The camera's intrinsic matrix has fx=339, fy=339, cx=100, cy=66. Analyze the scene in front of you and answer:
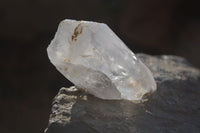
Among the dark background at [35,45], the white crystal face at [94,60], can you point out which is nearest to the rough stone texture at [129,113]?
the white crystal face at [94,60]

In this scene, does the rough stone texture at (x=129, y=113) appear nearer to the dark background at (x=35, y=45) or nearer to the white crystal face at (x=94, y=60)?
the white crystal face at (x=94, y=60)

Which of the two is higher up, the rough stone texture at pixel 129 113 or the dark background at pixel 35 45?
the rough stone texture at pixel 129 113

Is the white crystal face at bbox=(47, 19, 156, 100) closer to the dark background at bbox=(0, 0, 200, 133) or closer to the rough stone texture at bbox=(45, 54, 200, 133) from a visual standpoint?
the rough stone texture at bbox=(45, 54, 200, 133)

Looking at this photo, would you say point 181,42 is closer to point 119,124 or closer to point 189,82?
point 189,82

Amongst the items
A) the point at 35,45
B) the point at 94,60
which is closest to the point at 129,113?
the point at 94,60

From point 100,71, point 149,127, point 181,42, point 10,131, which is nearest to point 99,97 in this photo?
point 100,71

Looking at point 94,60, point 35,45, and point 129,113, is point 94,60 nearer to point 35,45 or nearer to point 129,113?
point 129,113
